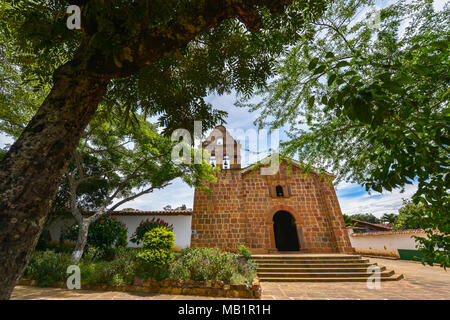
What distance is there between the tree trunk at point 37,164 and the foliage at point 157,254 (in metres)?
5.47

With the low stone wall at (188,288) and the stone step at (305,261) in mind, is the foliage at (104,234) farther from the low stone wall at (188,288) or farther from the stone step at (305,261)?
the stone step at (305,261)

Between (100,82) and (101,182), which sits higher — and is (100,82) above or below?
below

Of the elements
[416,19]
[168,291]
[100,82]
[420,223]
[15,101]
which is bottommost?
[168,291]

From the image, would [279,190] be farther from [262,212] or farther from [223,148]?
[223,148]

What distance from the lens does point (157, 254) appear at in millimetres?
5777

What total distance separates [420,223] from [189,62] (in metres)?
3.91

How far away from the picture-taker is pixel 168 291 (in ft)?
17.1

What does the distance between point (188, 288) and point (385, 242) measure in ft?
55.4

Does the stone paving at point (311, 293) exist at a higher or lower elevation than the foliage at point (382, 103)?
lower

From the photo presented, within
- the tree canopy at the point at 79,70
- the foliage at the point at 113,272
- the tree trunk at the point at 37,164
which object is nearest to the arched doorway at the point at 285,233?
the foliage at the point at 113,272

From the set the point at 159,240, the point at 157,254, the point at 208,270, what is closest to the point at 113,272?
Result: the point at 157,254

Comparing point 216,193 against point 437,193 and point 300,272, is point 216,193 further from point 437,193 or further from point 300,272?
point 437,193

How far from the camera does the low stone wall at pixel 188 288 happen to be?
5.02 m

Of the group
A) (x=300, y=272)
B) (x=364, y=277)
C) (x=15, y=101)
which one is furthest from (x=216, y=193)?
(x=15, y=101)
